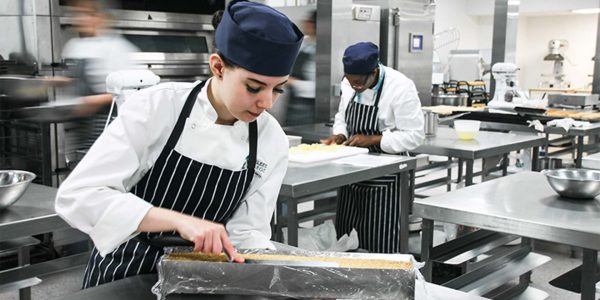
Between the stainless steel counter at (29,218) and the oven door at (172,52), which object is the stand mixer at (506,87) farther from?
the stainless steel counter at (29,218)

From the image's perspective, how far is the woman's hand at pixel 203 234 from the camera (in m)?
1.33

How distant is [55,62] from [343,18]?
2.47 meters

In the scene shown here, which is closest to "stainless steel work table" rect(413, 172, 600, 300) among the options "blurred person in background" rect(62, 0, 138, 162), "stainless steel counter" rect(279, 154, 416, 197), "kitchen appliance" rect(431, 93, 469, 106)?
"stainless steel counter" rect(279, 154, 416, 197)

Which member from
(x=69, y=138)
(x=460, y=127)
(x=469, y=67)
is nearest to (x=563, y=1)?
(x=469, y=67)

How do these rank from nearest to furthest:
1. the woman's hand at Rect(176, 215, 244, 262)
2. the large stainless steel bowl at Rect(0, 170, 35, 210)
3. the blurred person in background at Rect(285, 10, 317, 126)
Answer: the woman's hand at Rect(176, 215, 244, 262) → the large stainless steel bowl at Rect(0, 170, 35, 210) → the blurred person in background at Rect(285, 10, 317, 126)

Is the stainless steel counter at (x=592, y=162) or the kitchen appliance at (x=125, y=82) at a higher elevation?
the kitchen appliance at (x=125, y=82)

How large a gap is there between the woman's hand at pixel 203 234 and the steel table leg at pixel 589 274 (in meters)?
1.69

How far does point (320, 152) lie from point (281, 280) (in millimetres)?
2057

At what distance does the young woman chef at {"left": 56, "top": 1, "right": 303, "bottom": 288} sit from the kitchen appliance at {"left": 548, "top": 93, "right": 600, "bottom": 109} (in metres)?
5.10

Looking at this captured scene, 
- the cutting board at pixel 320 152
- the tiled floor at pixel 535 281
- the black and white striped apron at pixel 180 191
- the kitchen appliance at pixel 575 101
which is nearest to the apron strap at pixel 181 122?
the black and white striped apron at pixel 180 191

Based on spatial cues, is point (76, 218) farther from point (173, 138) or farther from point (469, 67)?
point (469, 67)

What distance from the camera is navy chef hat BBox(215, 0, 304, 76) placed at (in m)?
1.42

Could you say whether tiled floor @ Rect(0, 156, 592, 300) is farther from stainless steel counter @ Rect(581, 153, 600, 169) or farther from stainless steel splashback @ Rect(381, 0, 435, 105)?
stainless steel splashback @ Rect(381, 0, 435, 105)

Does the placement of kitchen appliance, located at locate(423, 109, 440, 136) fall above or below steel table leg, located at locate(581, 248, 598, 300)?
above
